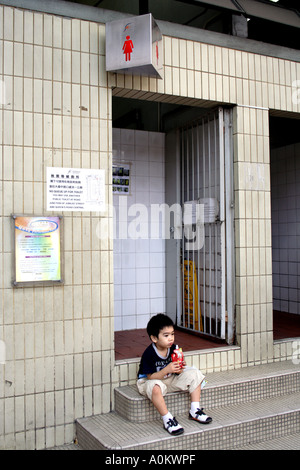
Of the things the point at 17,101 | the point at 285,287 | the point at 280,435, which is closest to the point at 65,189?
the point at 17,101

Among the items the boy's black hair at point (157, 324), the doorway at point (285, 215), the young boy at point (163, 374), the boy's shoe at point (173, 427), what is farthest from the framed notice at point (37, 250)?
the doorway at point (285, 215)

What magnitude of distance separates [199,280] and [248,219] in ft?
4.04

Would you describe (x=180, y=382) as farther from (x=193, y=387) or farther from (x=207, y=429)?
(x=207, y=429)

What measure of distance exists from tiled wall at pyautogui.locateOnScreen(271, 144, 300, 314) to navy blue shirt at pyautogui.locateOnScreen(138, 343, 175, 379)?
148 inches

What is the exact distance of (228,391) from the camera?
→ 13.3 ft

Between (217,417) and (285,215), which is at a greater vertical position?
(285,215)

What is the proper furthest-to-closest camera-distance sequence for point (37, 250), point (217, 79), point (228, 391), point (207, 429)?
point (217, 79) < point (228, 391) < point (37, 250) < point (207, 429)

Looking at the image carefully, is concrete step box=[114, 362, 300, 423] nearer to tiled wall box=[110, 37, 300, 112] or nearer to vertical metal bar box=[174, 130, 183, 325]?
vertical metal bar box=[174, 130, 183, 325]

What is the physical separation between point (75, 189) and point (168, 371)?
5.78 ft

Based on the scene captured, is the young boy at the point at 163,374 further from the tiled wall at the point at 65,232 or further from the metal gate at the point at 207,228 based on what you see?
the metal gate at the point at 207,228

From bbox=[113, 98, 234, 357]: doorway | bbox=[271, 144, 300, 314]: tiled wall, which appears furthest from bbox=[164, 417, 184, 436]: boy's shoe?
bbox=[271, 144, 300, 314]: tiled wall

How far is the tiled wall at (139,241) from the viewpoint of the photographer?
5812 mm

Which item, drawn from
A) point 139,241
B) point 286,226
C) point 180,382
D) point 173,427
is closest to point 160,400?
point 173,427
